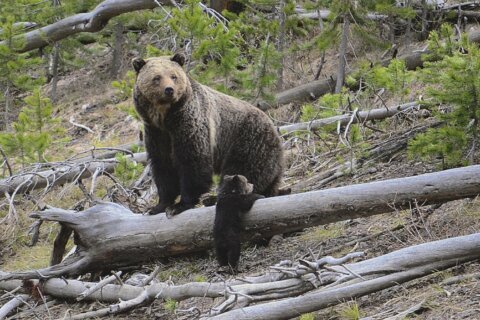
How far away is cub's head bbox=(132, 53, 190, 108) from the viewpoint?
22.6 feet

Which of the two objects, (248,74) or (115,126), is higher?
(248,74)

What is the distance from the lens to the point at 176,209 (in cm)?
686

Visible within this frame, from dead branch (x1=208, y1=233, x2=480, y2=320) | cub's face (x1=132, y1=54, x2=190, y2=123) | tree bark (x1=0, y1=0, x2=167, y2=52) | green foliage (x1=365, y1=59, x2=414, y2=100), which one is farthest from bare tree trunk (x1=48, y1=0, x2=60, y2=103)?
dead branch (x1=208, y1=233, x2=480, y2=320)

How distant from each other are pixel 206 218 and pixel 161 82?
1.49 meters

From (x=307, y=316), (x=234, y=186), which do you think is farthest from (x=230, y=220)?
(x=307, y=316)

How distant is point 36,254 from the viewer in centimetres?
911

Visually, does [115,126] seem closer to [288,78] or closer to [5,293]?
[288,78]

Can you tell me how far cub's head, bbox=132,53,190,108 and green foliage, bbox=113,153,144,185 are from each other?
82.8 inches

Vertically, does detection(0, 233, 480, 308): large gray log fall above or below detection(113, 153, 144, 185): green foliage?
above

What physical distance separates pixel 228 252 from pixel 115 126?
8.78m

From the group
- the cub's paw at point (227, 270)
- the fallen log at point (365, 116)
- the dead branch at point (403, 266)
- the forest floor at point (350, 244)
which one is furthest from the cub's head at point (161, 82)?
the fallen log at point (365, 116)

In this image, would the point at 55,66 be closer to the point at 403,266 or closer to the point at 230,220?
the point at 230,220

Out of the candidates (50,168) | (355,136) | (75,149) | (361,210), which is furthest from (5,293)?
(75,149)

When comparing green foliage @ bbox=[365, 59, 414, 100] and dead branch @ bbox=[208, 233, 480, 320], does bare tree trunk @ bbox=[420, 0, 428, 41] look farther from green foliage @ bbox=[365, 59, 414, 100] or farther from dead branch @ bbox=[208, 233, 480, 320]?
dead branch @ bbox=[208, 233, 480, 320]
